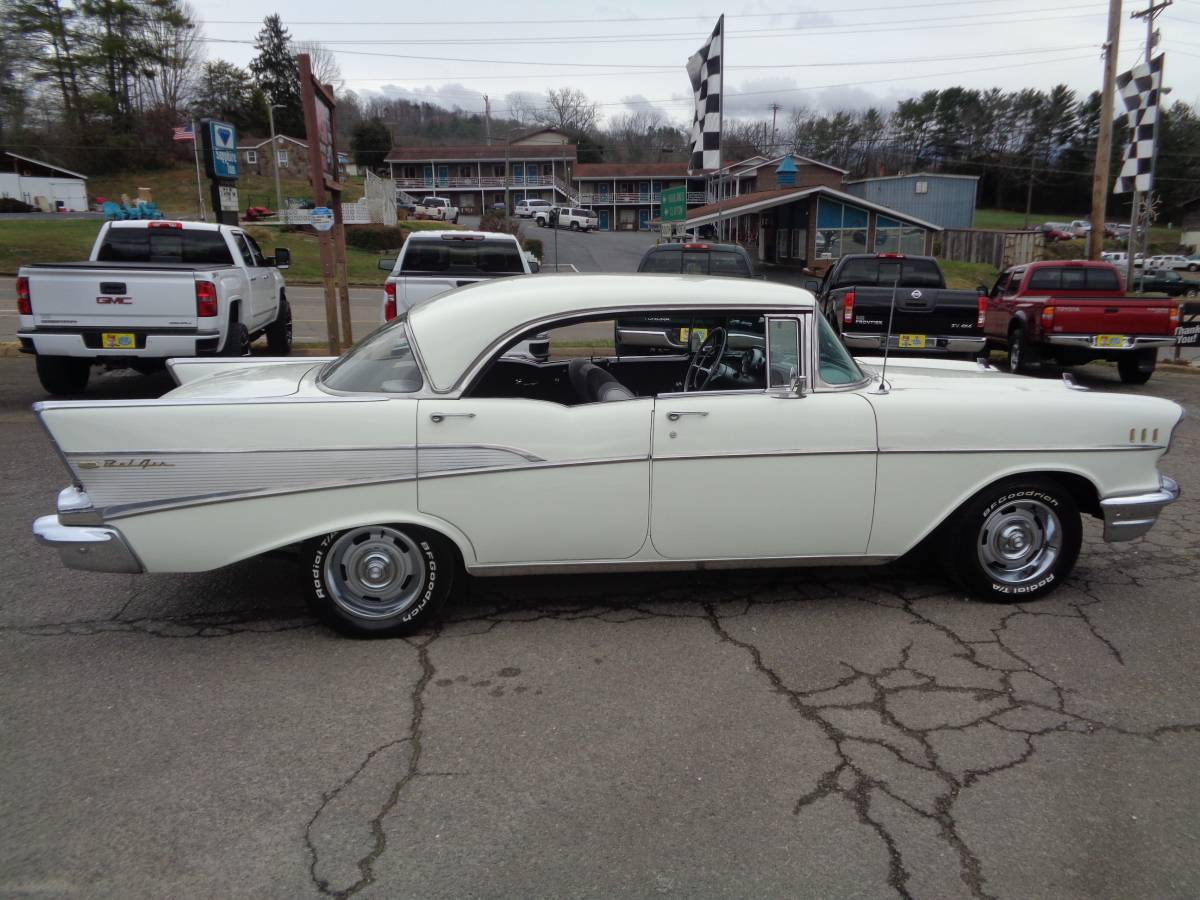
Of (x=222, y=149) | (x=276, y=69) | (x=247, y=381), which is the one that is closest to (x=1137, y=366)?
(x=247, y=381)

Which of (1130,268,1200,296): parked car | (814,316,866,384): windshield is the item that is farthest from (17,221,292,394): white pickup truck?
(1130,268,1200,296): parked car

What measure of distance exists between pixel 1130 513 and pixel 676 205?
23.8 metres

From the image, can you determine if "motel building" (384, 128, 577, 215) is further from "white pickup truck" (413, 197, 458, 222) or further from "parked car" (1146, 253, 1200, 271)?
"parked car" (1146, 253, 1200, 271)

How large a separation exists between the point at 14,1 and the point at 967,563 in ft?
291

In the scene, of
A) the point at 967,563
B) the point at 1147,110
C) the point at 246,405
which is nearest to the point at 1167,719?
the point at 967,563

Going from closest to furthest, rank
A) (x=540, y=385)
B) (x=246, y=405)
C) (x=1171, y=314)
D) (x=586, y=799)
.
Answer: (x=586, y=799)
(x=246, y=405)
(x=540, y=385)
(x=1171, y=314)

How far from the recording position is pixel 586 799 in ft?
9.36

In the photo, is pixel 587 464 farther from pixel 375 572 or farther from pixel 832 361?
pixel 832 361

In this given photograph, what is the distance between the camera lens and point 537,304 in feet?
13.2

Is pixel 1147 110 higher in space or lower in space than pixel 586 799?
higher

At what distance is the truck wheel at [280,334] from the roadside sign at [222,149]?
33.8 feet

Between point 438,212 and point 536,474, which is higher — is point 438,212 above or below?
above

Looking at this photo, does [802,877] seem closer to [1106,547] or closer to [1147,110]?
[1106,547]

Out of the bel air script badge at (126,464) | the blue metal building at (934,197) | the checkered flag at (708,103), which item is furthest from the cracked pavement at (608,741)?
the blue metal building at (934,197)
